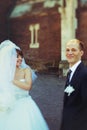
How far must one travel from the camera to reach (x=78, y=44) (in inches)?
106

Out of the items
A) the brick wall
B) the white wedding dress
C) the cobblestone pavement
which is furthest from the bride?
the brick wall

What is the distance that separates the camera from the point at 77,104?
2605 mm

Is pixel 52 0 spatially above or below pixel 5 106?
above

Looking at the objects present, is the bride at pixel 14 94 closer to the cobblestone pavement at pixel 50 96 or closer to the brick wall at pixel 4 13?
the cobblestone pavement at pixel 50 96

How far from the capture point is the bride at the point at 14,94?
11.5ft

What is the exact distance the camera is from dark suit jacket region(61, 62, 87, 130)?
8.46 feet

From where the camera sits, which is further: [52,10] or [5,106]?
[52,10]

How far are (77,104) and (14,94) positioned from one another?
1047 millimetres

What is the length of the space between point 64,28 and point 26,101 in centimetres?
687

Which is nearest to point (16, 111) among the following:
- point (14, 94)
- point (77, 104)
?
point (14, 94)

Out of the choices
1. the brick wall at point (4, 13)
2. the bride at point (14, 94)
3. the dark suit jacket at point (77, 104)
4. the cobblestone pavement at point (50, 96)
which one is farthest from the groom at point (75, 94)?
the brick wall at point (4, 13)

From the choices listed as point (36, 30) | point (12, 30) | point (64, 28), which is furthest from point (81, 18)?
point (12, 30)

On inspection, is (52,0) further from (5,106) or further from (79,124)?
(79,124)

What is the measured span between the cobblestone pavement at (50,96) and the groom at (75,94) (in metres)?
2.91
